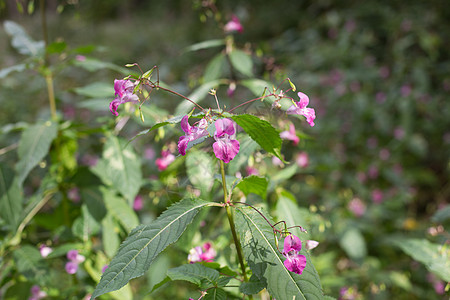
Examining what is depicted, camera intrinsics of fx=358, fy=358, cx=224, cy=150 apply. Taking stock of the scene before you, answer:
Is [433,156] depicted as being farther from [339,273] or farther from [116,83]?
[116,83]

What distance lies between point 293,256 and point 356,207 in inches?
96.3

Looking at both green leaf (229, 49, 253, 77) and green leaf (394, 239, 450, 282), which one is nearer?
green leaf (394, 239, 450, 282)

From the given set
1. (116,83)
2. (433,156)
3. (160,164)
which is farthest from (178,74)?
(116,83)

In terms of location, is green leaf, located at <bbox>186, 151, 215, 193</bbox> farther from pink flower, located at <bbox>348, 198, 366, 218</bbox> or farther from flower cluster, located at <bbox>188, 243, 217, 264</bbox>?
pink flower, located at <bbox>348, 198, 366, 218</bbox>

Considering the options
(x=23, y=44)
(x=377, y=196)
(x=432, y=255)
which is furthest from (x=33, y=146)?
(x=377, y=196)

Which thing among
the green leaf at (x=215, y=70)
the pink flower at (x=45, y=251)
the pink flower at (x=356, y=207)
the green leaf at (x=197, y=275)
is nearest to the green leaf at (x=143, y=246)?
the green leaf at (x=197, y=275)

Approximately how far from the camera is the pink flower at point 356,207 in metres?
2.90

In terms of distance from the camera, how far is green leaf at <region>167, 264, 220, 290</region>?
84 cm

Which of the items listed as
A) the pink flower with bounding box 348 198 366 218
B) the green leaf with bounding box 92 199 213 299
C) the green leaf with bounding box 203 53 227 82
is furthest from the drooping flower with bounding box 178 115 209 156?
the pink flower with bounding box 348 198 366 218

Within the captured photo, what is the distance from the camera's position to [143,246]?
2.52 ft

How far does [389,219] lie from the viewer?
3289 millimetres

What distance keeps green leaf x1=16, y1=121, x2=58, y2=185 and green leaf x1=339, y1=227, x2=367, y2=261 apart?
209 cm

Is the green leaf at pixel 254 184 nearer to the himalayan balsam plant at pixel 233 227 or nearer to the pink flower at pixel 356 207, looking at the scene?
the himalayan balsam plant at pixel 233 227

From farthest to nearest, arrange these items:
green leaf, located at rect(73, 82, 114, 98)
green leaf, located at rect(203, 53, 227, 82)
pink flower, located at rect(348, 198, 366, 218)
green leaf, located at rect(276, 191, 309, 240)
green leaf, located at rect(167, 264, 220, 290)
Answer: pink flower, located at rect(348, 198, 366, 218) → green leaf, located at rect(203, 53, 227, 82) → green leaf, located at rect(73, 82, 114, 98) → green leaf, located at rect(276, 191, 309, 240) → green leaf, located at rect(167, 264, 220, 290)
